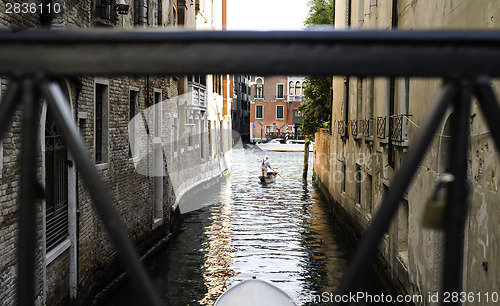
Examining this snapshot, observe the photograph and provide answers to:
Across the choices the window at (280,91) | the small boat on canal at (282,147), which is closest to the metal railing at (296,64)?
the small boat on canal at (282,147)

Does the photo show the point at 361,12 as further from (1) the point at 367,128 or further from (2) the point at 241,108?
(2) the point at 241,108

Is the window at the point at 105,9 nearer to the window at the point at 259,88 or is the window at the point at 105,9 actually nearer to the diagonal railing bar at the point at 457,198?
the diagonal railing bar at the point at 457,198

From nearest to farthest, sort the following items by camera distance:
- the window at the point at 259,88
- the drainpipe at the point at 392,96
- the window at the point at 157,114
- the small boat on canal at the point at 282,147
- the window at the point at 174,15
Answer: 1. the drainpipe at the point at 392,96
2. the window at the point at 157,114
3. the window at the point at 174,15
4. the small boat on canal at the point at 282,147
5. the window at the point at 259,88

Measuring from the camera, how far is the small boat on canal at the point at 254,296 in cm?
745

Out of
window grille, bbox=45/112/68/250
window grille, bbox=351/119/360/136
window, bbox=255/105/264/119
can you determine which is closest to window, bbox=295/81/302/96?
window, bbox=255/105/264/119

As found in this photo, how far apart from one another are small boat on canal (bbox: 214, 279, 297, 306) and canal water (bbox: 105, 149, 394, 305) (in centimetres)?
131

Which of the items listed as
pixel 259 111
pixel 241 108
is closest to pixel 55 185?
pixel 259 111

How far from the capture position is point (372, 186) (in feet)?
38.5

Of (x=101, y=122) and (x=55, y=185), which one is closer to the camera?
(x=55, y=185)

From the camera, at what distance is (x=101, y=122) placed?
966 cm

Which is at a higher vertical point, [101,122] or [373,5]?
[373,5]

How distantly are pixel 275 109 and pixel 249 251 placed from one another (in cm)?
5156

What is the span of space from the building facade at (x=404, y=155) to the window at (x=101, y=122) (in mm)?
4936

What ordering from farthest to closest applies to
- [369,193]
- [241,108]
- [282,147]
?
1. [241,108]
2. [282,147]
3. [369,193]
